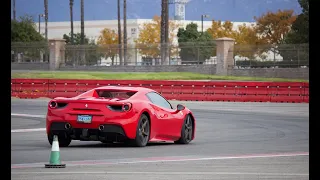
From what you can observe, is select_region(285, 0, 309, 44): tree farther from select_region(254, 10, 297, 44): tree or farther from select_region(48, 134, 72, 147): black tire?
select_region(48, 134, 72, 147): black tire

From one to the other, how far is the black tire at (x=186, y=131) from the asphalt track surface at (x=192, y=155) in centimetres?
→ 22

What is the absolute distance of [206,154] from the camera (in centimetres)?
1565

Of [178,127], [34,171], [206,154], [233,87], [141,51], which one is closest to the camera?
[34,171]

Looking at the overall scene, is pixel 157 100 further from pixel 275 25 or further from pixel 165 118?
pixel 275 25

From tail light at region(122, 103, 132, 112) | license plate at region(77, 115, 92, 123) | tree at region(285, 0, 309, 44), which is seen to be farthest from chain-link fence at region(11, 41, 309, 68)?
license plate at region(77, 115, 92, 123)

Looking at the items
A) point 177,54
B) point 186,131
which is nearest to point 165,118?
point 186,131

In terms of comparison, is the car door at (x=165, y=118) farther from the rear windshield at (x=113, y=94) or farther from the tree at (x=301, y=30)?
the tree at (x=301, y=30)

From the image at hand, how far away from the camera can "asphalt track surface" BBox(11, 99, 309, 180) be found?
39.7ft

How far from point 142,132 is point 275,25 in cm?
7973

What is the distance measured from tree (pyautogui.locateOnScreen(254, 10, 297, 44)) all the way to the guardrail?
55.8 metres

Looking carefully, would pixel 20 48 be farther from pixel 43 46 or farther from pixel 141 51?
pixel 141 51

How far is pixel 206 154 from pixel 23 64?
61.6 m
